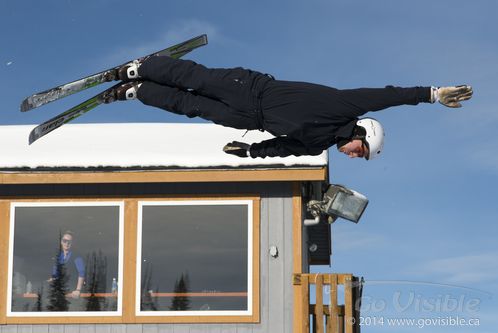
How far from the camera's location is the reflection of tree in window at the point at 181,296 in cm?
1392

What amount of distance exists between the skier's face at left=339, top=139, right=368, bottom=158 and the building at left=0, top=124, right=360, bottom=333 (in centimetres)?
580

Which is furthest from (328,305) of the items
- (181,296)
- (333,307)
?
(181,296)

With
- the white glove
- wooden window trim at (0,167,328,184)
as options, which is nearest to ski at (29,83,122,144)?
the white glove

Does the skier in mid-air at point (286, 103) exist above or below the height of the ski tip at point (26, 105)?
below

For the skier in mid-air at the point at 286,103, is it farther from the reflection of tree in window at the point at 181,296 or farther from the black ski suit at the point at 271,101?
the reflection of tree in window at the point at 181,296

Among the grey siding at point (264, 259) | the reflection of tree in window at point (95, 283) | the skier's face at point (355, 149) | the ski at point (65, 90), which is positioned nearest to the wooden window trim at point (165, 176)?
the grey siding at point (264, 259)

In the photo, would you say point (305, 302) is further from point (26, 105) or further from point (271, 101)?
point (271, 101)

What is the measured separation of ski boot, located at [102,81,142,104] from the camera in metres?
8.64

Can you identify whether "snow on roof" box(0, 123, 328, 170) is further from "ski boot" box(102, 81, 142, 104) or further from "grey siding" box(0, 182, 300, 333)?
"ski boot" box(102, 81, 142, 104)

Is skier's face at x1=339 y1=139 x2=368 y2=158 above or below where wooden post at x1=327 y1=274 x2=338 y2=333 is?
above

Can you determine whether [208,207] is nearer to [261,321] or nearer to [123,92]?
[261,321]

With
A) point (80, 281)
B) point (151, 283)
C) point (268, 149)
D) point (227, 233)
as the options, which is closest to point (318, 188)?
point (227, 233)

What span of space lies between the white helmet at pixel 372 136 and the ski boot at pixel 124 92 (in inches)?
88.8

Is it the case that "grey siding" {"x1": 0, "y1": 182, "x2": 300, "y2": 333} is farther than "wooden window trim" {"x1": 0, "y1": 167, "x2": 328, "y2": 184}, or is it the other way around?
"grey siding" {"x1": 0, "y1": 182, "x2": 300, "y2": 333}
